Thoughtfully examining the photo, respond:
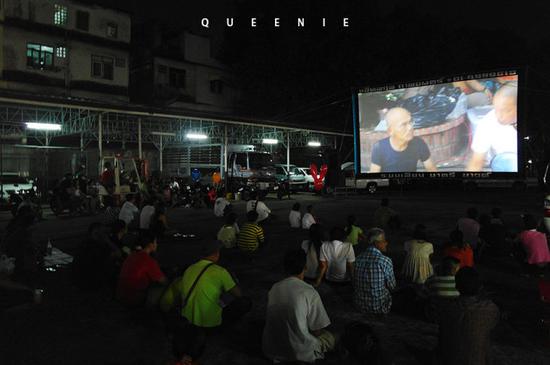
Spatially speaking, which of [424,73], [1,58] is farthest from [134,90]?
[424,73]

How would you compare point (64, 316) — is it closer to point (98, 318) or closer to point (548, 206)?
point (98, 318)

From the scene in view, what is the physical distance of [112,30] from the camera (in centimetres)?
3091

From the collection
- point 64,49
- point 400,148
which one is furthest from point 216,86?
point 400,148

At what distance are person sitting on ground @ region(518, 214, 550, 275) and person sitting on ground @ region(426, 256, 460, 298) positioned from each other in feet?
9.89

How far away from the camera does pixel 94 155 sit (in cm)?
3006

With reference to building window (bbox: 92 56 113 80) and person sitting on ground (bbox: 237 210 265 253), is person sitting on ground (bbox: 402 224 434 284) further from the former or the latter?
building window (bbox: 92 56 113 80)

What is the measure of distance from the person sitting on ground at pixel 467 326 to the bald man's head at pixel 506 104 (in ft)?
58.1

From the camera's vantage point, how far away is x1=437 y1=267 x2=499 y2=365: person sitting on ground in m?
3.80

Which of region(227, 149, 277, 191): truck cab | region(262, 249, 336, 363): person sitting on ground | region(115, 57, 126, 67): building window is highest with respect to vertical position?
region(115, 57, 126, 67): building window

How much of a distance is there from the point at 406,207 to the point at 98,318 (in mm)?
15614

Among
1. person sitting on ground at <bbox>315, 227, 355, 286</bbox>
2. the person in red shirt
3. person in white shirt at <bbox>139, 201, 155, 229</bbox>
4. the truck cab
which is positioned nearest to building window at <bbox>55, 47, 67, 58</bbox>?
the truck cab

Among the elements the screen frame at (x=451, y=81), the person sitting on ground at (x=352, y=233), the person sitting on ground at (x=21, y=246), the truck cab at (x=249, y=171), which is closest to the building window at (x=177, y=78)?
the truck cab at (x=249, y=171)

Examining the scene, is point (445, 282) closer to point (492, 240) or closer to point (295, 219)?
point (492, 240)

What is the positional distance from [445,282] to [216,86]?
34.5 metres
